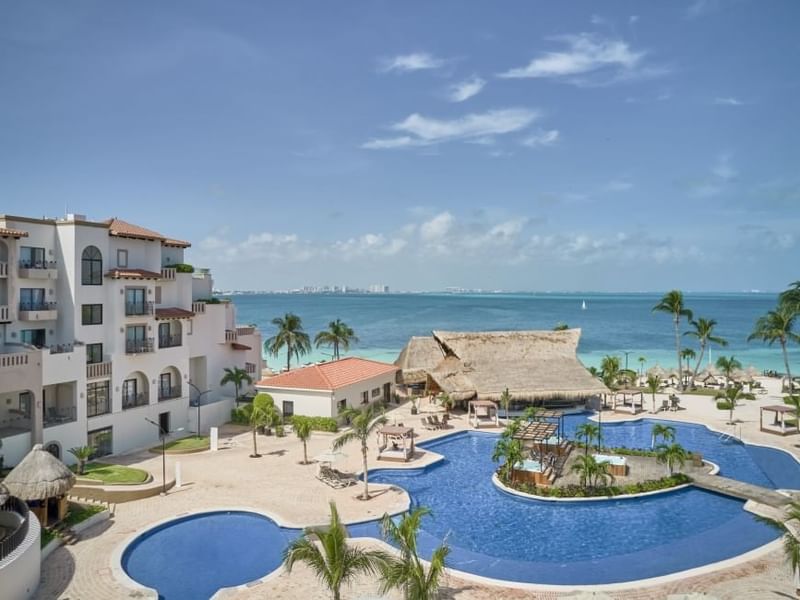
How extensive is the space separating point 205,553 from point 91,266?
54.1 ft

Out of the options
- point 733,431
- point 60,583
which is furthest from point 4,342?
point 733,431

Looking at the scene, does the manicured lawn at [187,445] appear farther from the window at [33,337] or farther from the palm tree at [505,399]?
the palm tree at [505,399]

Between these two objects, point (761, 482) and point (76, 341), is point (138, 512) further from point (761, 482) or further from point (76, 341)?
point (761, 482)

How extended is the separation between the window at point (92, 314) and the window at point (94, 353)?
1158 millimetres

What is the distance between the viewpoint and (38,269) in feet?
85.7

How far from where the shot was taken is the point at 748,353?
9144cm

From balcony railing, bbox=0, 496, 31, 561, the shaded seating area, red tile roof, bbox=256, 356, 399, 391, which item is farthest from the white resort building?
the shaded seating area

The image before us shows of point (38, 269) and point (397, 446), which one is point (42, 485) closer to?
point (38, 269)

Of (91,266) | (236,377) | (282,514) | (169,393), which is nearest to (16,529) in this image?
(282,514)

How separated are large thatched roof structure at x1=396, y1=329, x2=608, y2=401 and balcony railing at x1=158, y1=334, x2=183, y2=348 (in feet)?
54.7

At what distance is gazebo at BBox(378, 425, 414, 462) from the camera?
91.9 ft

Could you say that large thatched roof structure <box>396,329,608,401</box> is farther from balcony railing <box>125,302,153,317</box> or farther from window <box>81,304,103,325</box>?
window <box>81,304,103,325</box>

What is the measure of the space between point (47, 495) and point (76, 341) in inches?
412

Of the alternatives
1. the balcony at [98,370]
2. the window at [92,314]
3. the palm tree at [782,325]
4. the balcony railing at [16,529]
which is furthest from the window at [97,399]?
the palm tree at [782,325]
